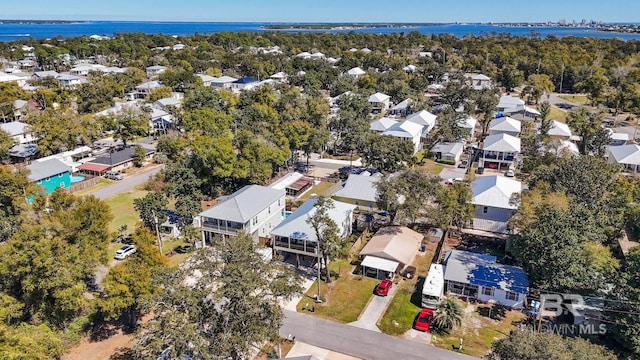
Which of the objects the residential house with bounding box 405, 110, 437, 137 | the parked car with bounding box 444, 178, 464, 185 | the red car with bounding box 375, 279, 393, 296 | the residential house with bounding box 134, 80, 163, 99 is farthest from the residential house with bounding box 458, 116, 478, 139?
the residential house with bounding box 134, 80, 163, 99

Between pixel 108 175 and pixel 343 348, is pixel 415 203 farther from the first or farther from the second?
pixel 108 175

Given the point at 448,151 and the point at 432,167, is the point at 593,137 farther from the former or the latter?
the point at 432,167

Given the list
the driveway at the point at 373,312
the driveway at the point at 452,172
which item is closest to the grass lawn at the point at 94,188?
the driveway at the point at 373,312

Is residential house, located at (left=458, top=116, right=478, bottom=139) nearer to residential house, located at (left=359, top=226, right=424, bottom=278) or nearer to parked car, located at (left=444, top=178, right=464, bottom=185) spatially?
parked car, located at (left=444, top=178, right=464, bottom=185)

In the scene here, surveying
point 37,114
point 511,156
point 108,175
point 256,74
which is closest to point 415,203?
point 511,156

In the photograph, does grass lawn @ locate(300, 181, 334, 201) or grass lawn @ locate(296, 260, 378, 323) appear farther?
grass lawn @ locate(300, 181, 334, 201)

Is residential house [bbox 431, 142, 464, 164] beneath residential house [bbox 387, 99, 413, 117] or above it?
beneath
